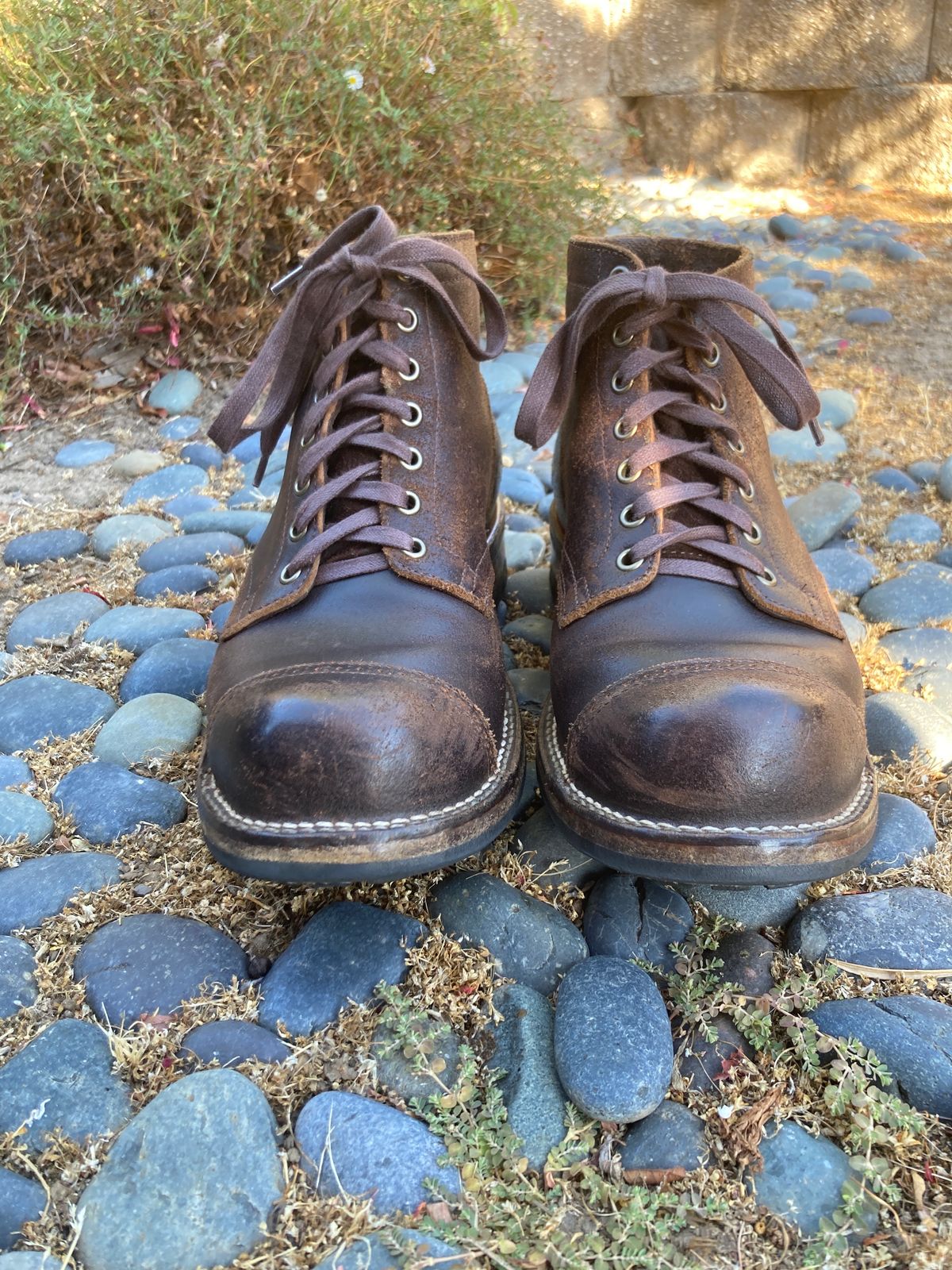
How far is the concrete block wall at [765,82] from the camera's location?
19.1 feet

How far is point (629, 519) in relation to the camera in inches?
61.4

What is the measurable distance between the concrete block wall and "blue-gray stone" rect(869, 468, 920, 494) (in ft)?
12.9

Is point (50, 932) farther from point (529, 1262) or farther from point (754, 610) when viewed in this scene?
point (754, 610)

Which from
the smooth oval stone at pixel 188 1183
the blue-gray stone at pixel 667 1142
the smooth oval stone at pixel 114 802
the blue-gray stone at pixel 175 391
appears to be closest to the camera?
the smooth oval stone at pixel 188 1183

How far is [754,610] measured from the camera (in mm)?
1445

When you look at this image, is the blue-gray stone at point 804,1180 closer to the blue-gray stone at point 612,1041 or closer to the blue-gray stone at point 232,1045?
the blue-gray stone at point 612,1041

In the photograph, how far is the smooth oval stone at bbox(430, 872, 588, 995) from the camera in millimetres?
1375

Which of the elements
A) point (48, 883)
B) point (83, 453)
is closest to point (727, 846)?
point (48, 883)

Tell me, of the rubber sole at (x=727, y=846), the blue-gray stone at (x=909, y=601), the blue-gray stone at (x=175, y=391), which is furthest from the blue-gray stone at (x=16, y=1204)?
the blue-gray stone at (x=175, y=391)

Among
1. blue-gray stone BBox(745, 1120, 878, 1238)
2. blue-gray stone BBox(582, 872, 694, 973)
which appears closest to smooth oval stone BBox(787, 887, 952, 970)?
blue-gray stone BBox(582, 872, 694, 973)

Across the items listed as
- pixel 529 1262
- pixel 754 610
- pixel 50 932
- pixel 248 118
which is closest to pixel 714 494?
pixel 754 610

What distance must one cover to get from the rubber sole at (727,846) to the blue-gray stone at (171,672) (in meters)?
0.89

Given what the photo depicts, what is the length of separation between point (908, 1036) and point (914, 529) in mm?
1623

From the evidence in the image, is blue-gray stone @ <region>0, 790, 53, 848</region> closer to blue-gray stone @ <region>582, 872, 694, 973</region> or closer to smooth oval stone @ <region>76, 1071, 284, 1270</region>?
smooth oval stone @ <region>76, 1071, 284, 1270</region>
